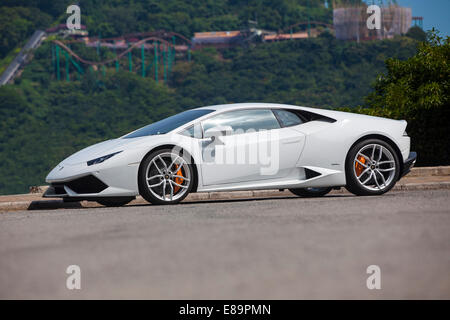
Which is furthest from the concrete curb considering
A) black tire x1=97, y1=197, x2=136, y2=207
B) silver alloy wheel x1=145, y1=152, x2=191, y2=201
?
silver alloy wheel x1=145, y1=152, x2=191, y2=201

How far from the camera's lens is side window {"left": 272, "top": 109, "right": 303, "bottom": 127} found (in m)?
9.18

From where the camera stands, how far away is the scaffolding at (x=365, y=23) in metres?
146

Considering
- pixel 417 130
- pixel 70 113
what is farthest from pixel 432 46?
pixel 70 113

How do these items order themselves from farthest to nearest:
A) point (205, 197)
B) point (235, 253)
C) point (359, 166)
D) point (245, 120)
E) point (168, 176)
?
point (205, 197) → point (359, 166) → point (245, 120) → point (168, 176) → point (235, 253)

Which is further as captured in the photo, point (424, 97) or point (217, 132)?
point (424, 97)

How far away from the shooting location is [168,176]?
8.52 meters

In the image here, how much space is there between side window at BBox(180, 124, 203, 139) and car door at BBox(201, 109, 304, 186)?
0.07 metres

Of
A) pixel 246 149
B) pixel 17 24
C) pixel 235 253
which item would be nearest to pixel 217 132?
pixel 246 149

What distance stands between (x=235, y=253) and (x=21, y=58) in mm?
147429

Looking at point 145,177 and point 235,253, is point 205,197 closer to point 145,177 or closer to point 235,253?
point 145,177

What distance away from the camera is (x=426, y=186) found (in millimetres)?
10320

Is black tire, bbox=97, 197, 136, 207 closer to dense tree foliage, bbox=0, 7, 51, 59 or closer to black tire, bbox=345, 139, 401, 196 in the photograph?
black tire, bbox=345, 139, 401, 196

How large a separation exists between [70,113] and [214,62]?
37744 mm

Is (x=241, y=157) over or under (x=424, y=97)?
under
